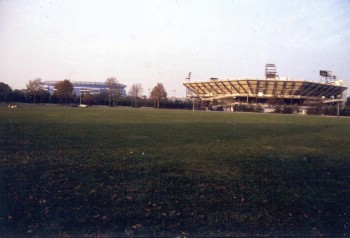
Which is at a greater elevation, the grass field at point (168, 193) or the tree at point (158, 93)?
the tree at point (158, 93)

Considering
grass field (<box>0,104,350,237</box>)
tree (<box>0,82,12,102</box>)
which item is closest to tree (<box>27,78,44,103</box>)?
tree (<box>0,82,12,102</box>)

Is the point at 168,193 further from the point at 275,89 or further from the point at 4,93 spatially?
the point at 275,89

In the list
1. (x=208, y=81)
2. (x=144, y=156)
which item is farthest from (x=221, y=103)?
(x=144, y=156)

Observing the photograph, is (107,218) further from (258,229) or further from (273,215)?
(273,215)

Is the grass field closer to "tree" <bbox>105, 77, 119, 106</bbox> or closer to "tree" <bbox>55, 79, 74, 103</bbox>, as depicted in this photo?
Answer: "tree" <bbox>55, 79, 74, 103</bbox>

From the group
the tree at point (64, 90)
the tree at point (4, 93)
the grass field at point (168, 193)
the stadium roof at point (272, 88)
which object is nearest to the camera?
the grass field at point (168, 193)

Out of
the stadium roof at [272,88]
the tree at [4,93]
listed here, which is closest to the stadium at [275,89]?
the stadium roof at [272,88]

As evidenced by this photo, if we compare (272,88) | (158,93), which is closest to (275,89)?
(272,88)

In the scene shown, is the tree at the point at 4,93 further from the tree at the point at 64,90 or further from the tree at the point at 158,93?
the tree at the point at 158,93

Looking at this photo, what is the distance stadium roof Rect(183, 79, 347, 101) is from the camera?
76.9 meters

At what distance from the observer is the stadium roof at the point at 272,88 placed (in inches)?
3029

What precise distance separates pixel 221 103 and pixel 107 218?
8427 centimetres

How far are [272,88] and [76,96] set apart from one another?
2113 inches

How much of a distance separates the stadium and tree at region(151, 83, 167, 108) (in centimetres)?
1433
